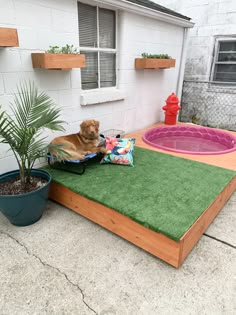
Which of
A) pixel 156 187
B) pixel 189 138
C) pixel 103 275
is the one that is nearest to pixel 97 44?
pixel 156 187

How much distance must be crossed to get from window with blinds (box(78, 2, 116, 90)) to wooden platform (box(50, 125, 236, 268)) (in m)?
1.56

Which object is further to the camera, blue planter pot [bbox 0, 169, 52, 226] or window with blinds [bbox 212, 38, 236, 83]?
window with blinds [bbox 212, 38, 236, 83]

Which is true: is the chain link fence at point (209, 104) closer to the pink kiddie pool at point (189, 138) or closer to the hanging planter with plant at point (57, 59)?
the pink kiddie pool at point (189, 138)

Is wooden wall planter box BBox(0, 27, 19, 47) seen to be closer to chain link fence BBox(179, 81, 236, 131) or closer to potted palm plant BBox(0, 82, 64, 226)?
potted palm plant BBox(0, 82, 64, 226)

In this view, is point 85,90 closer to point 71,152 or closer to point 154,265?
Answer: point 71,152

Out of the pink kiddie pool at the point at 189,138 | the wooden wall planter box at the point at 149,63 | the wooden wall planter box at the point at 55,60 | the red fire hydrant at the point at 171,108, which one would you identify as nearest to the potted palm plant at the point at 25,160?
the wooden wall planter box at the point at 55,60

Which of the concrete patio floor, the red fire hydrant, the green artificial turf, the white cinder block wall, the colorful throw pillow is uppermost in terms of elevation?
the white cinder block wall

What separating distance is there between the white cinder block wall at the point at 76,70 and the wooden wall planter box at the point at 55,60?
128mm

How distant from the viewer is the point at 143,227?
178cm

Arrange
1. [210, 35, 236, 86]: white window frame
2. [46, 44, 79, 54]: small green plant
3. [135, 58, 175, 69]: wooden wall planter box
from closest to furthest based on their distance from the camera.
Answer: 1. [46, 44, 79, 54]: small green plant
2. [135, 58, 175, 69]: wooden wall planter box
3. [210, 35, 236, 86]: white window frame

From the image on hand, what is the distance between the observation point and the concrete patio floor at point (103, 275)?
143 cm

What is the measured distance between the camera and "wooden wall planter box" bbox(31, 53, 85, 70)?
7.36 ft

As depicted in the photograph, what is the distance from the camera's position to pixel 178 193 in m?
2.18

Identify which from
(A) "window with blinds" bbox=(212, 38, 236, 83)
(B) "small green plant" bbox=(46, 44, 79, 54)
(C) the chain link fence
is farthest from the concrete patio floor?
(A) "window with blinds" bbox=(212, 38, 236, 83)
